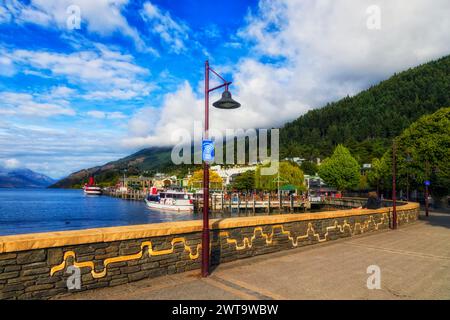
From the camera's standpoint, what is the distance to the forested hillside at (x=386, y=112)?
150750mm

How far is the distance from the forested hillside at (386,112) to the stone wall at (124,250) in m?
130

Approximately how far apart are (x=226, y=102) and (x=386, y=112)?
7178 inches

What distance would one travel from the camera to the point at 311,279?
7836 mm

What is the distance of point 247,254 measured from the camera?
10.1 m

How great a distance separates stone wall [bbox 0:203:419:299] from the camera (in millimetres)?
5852

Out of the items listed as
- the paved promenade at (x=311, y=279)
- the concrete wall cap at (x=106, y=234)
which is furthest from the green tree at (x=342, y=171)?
the concrete wall cap at (x=106, y=234)

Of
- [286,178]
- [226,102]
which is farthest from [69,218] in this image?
[226,102]

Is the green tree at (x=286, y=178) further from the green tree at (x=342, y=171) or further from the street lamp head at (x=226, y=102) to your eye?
the street lamp head at (x=226, y=102)

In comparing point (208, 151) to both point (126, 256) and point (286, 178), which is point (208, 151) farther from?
point (286, 178)

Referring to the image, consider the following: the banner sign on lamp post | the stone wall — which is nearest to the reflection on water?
the stone wall

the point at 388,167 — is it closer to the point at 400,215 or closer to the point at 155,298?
the point at 400,215

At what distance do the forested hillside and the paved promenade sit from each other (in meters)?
128

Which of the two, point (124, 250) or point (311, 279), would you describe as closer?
point (124, 250)
